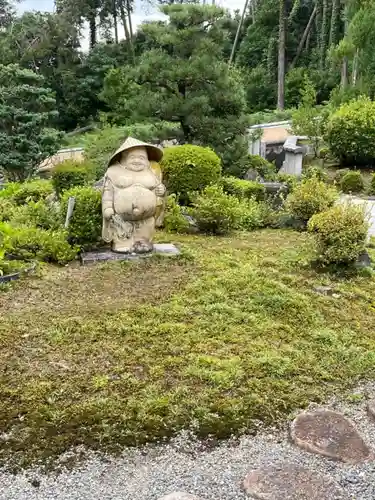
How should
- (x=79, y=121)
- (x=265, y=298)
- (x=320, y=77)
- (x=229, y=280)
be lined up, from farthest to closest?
(x=320, y=77), (x=79, y=121), (x=229, y=280), (x=265, y=298)

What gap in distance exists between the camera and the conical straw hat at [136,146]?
6367 millimetres

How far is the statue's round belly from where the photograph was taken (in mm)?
6203

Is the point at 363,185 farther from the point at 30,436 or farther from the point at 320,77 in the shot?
the point at 320,77

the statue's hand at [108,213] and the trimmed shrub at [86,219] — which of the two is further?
the trimmed shrub at [86,219]

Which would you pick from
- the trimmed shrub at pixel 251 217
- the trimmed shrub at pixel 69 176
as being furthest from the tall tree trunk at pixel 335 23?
the trimmed shrub at pixel 69 176

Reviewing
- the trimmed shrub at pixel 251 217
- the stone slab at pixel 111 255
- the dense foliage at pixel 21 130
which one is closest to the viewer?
the stone slab at pixel 111 255

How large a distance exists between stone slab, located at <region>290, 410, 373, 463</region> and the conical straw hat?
12.1 feet

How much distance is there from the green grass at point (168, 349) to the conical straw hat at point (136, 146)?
3.76 ft

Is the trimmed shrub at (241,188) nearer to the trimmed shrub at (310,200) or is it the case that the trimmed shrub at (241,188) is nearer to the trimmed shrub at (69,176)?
the trimmed shrub at (310,200)

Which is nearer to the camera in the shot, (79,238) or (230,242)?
(79,238)

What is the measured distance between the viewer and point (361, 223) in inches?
249

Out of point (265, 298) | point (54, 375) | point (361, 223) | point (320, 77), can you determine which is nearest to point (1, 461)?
point (54, 375)

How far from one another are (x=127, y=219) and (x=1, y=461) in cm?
→ 353

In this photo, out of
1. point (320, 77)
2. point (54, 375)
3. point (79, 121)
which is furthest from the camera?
point (320, 77)
